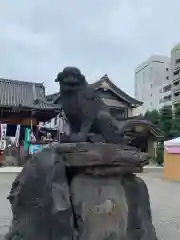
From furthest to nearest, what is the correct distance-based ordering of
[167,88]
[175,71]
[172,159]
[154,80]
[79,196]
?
1. [154,80]
2. [167,88]
3. [175,71]
4. [172,159]
5. [79,196]

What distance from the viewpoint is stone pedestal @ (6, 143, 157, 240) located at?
2805 mm

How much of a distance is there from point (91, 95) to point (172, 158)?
7.93 meters

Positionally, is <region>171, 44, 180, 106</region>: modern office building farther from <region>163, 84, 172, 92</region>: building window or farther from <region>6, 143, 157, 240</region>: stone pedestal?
<region>6, 143, 157, 240</region>: stone pedestal

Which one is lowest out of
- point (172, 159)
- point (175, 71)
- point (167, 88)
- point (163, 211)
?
point (163, 211)

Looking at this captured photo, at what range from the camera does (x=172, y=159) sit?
10711 millimetres

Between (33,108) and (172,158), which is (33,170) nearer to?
(172,158)

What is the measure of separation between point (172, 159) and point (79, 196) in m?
8.32

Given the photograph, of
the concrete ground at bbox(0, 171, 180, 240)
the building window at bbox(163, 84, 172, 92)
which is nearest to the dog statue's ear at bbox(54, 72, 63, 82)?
the concrete ground at bbox(0, 171, 180, 240)

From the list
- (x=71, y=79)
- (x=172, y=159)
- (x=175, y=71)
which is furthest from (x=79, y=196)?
(x=175, y=71)

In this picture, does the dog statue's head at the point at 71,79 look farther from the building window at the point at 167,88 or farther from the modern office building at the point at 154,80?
the modern office building at the point at 154,80

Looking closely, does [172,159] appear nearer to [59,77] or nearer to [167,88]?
[59,77]

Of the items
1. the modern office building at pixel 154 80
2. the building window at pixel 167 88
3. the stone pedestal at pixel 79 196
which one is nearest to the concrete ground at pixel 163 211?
the stone pedestal at pixel 79 196

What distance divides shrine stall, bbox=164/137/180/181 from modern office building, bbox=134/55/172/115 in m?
38.9

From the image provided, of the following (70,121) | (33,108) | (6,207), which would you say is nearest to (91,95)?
(70,121)
